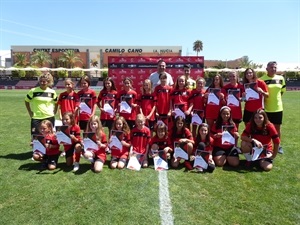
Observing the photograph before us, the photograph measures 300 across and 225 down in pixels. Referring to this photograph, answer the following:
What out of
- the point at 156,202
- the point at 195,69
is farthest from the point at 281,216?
the point at 195,69

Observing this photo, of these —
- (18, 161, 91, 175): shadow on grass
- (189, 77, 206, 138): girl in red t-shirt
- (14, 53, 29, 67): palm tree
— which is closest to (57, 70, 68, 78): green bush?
(14, 53, 29, 67): palm tree

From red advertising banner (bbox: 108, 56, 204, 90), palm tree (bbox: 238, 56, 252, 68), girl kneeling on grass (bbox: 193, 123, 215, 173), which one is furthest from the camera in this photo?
palm tree (bbox: 238, 56, 252, 68)

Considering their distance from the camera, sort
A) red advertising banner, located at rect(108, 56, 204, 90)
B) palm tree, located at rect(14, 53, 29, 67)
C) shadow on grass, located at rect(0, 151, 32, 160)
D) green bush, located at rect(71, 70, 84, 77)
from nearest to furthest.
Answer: shadow on grass, located at rect(0, 151, 32, 160) < red advertising banner, located at rect(108, 56, 204, 90) < green bush, located at rect(71, 70, 84, 77) < palm tree, located at rect(14, 53, 29, 67)

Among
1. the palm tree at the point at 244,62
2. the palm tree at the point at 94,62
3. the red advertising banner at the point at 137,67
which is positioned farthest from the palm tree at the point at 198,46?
the red advertising banner at the point at 137,67

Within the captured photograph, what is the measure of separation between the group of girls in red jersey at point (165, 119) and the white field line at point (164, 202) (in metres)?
0.70

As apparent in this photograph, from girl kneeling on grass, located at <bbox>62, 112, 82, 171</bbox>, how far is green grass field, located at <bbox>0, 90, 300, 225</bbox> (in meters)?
0.24

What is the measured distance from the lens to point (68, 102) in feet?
21.9

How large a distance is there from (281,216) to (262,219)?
10.7 inches

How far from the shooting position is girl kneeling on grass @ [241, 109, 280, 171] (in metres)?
5.71

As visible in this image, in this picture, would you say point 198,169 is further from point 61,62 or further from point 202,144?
point 61,62

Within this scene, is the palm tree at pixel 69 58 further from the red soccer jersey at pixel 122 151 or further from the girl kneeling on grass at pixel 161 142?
the girl kneeling on grass at pixel 161 142

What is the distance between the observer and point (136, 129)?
612 centimetres

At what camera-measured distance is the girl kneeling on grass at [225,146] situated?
593 centimetres

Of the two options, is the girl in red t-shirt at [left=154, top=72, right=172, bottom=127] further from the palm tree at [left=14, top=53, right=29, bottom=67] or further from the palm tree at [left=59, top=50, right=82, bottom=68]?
the palm tree at [left=14, top=53, right=29, bottom=67]
